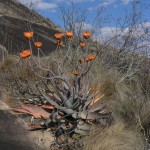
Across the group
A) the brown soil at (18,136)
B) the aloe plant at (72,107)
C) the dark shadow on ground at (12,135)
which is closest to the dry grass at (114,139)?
the aloe plant at (72,107)

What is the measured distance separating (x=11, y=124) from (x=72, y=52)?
4471mm

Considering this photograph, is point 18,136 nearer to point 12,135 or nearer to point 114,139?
point 12,135

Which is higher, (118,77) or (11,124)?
(118,77)

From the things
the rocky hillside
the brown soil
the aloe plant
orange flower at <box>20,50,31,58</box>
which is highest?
the rocky hillside

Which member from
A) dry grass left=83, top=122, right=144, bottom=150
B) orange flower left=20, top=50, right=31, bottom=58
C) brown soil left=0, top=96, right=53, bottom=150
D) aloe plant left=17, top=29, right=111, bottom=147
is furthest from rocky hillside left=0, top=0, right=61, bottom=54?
dry grass left=83, top=122, right=144, bottom=150

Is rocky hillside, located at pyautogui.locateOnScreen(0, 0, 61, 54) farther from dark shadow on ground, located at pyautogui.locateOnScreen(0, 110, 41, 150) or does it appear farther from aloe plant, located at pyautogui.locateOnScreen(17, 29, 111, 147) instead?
dark shadow on ground, located at pyautogui.locateOnScreen(0, 110, 41, 150)

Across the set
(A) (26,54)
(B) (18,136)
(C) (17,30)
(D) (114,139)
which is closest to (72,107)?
(D) (114,139)

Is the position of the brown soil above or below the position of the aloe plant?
below

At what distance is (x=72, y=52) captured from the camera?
36.9 feet

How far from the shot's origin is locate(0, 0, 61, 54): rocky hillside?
13.0 m

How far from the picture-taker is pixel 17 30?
15.4 meters

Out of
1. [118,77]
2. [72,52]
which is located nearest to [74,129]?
[118,77]

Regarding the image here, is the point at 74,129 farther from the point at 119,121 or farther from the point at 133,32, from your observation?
the point at 133,32

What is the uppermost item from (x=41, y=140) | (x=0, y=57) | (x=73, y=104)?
(x=0, y=57)
